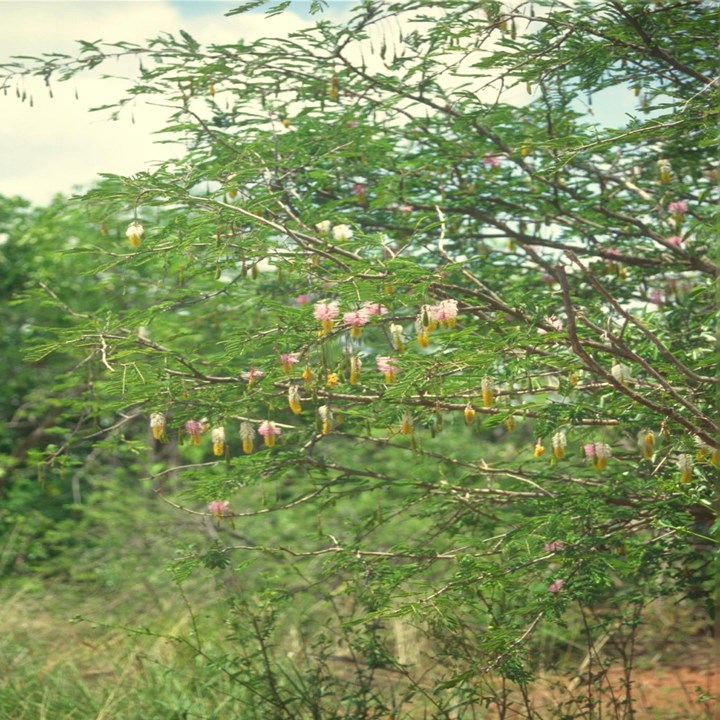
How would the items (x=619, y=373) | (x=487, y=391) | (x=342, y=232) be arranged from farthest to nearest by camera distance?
(x=342, y=232) < (x=619, y=373) < (x=487, y=391)

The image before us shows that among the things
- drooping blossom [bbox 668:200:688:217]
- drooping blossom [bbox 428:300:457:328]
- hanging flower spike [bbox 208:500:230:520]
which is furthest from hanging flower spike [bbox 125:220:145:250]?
drooping blossom [bbox 668:200:688:217]

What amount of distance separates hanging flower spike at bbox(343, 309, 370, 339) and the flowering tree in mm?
13

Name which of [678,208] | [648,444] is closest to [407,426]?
[648,444]

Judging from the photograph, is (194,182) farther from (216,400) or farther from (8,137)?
(8,137)

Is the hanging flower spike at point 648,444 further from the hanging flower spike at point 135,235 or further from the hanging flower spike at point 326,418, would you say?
the hanging flower spike at point 135,235

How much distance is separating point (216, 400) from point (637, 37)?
2.04 metres

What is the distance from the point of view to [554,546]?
11.8 ft

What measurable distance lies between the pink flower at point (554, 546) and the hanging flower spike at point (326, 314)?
3.58 feet

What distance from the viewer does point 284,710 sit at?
4.18 metres

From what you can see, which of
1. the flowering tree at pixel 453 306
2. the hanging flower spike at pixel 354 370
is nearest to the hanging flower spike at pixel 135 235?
the flowering tree at pixel 453 306

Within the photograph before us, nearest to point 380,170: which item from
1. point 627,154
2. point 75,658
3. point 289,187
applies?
point 289,187

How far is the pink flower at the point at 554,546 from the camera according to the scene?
11.5 feet

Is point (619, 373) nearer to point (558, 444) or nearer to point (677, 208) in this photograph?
point (558, 444)

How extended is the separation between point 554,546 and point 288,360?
3.78ft
